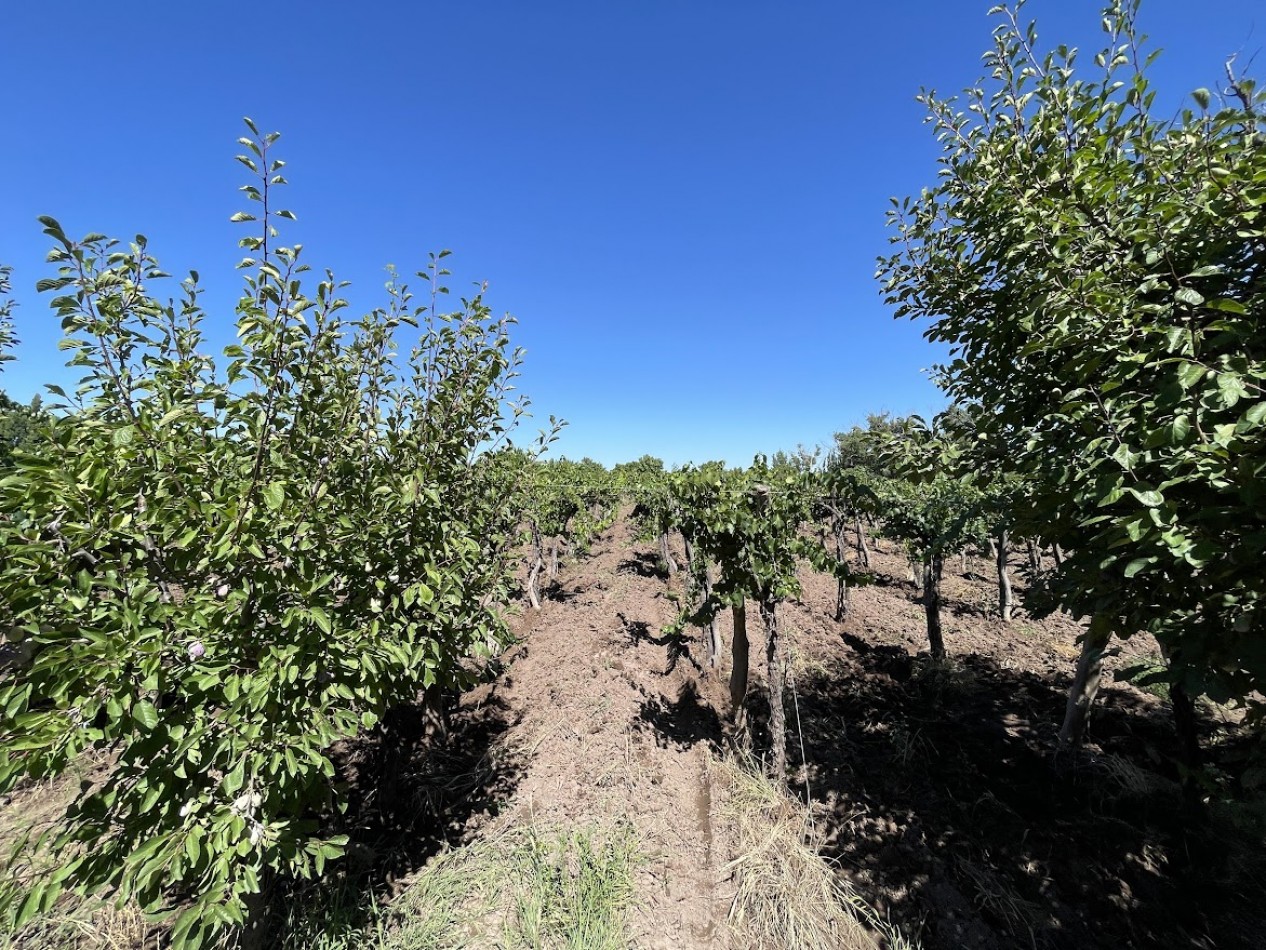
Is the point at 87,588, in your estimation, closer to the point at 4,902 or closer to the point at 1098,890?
the point at 4,902

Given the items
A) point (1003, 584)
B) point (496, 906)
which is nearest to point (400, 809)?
point (496, 906)

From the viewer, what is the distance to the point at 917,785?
527 cm

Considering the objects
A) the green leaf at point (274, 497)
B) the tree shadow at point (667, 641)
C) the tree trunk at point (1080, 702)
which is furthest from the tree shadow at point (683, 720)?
the green leaf at point (274, 497)

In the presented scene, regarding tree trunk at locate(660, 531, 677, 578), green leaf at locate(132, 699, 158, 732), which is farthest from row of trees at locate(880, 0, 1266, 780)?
tree trunk at locate(660, 531, 677, 578)

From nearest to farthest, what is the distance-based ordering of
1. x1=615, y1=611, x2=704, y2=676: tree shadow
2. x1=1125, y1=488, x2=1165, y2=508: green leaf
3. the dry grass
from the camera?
x1=1125, y1=488, x2=1165, y2=508: green leaf < the dry grass < x1=615, y1=611, x2=704, y2=676: tree shadow

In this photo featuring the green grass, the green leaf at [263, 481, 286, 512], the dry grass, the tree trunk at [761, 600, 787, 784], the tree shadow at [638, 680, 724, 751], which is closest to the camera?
the green leaf at [263, 481, 286, 512]

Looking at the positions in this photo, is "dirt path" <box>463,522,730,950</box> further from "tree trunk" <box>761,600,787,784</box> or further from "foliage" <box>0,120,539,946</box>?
"foliage" <box>0,120,539,946</box>

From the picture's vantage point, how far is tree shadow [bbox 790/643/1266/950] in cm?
363

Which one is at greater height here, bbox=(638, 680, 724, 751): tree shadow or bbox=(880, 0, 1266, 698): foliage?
bbox=(880, 0, 1266, 698): foliage

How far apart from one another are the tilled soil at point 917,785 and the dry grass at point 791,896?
182 millimetres

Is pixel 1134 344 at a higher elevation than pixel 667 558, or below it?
higher

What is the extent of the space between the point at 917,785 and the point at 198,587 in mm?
6623

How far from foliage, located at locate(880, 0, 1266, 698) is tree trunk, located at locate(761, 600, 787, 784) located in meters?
3.09

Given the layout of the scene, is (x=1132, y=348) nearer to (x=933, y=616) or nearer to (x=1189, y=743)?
(x=1189, y=743)
